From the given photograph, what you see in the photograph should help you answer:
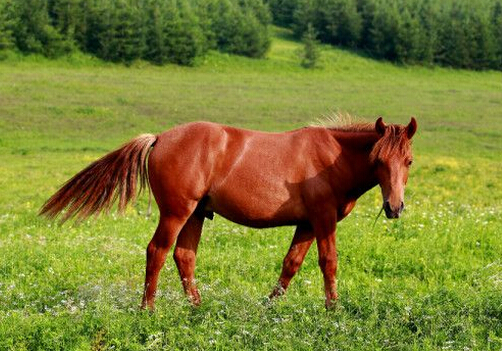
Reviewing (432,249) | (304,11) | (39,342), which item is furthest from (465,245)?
(304,11)

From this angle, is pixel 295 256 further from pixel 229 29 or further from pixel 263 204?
pixel 229 29

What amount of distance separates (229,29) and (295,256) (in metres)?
75.1

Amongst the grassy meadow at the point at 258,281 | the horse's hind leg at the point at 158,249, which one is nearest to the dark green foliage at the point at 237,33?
the grassy meadow at the point at 258,281

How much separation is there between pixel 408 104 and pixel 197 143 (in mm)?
46307

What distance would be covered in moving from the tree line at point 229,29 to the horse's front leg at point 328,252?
58791mm

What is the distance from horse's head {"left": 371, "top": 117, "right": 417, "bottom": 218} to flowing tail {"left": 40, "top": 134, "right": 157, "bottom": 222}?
8.22 ft

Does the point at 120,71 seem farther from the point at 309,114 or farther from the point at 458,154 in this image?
the point at 458,154

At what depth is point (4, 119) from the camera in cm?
3684

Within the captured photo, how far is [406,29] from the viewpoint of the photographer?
286 ft

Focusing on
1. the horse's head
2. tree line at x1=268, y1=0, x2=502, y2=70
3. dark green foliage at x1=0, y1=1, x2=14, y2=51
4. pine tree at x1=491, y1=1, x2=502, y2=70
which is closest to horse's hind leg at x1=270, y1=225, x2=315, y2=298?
the horse's head

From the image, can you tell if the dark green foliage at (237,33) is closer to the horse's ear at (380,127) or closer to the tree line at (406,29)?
the tree line at (406,29)

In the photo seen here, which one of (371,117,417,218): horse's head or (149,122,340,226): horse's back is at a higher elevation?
(371,117,417,218): horse's head

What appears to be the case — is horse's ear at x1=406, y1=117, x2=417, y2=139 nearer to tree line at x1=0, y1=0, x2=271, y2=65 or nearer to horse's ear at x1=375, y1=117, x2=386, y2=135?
horse's ear at x1=375, y1=117, x2=386, y2=135

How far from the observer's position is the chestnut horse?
7.38 metres
